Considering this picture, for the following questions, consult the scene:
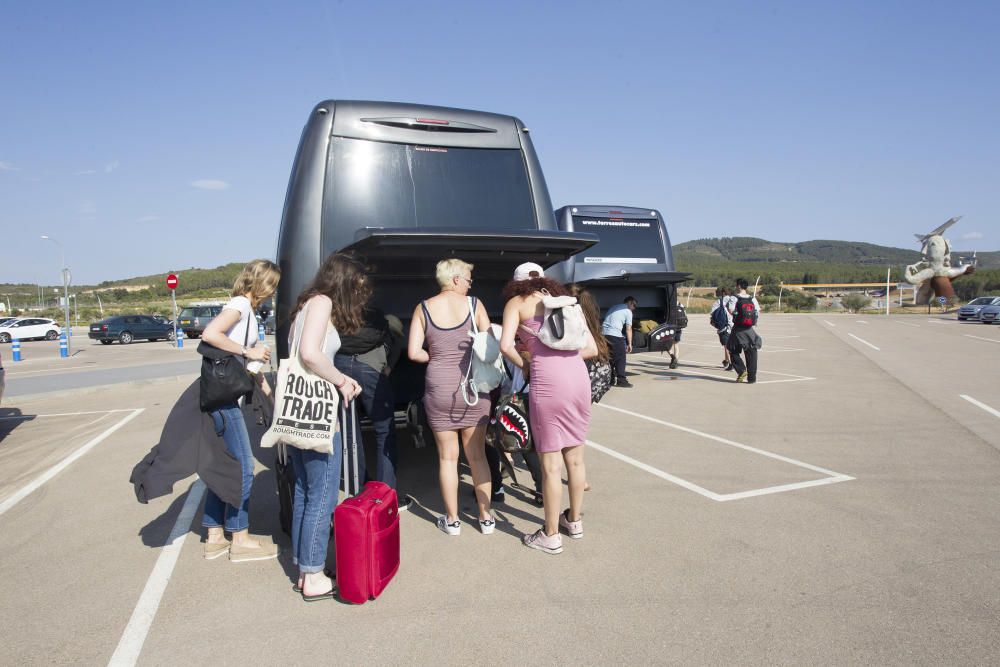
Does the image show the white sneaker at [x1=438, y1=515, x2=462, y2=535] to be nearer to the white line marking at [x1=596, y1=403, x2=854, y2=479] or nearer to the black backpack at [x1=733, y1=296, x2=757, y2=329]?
the white line marking at [x1=596, y1=403, x2=854, y2=479]

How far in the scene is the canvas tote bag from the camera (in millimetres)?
3303

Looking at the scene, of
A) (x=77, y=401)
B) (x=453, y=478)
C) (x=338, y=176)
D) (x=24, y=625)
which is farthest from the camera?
(x=77, y=401)

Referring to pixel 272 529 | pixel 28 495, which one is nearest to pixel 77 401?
pixel 28 495

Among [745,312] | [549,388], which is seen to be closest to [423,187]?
[549,388]

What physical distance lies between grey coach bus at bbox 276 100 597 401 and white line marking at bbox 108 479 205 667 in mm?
1458

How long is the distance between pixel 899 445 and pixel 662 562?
430cm

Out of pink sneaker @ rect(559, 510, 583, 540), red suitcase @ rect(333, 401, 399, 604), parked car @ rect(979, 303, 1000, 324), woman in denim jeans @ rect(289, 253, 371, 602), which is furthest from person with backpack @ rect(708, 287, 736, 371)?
parked car @ rect(979, 303, 1000, 324)

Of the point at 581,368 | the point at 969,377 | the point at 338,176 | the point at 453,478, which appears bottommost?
the point at 969,377

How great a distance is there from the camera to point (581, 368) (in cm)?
398

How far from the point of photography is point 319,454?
135 inches

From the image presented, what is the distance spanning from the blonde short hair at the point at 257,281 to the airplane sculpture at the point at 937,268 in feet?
268

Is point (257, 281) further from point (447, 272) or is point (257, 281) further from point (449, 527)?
point (449, 527)

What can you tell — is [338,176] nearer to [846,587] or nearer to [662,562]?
[662,562]

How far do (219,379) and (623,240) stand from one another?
9.64 m
